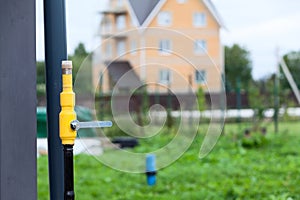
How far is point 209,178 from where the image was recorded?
457 cm


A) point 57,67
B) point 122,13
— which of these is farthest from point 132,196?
point 122,13

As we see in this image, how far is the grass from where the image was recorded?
3.88 m

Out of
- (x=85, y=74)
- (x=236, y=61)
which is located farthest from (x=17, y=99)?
(x=236, y=61)

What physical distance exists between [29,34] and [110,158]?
4.67 feet

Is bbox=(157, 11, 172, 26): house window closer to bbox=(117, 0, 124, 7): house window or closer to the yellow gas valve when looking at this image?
the yellow gas valve

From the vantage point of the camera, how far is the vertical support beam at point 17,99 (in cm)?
→ 145

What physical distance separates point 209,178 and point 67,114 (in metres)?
3.20

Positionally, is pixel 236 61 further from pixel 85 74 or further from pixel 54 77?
pixel 54 77

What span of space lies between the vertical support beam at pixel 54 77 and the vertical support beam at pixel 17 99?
8 cm

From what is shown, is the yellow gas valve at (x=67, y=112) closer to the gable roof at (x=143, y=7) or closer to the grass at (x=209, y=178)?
the gable roof at (x=143, y=7)

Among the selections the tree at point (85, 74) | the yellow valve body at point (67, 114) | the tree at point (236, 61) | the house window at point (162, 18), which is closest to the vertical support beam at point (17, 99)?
the yellow valve body at point (67, 114)

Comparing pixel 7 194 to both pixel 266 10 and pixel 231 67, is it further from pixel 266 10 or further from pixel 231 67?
pixel 231 67

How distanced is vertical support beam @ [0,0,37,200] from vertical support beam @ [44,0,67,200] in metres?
0.08

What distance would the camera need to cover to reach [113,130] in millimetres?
7809
